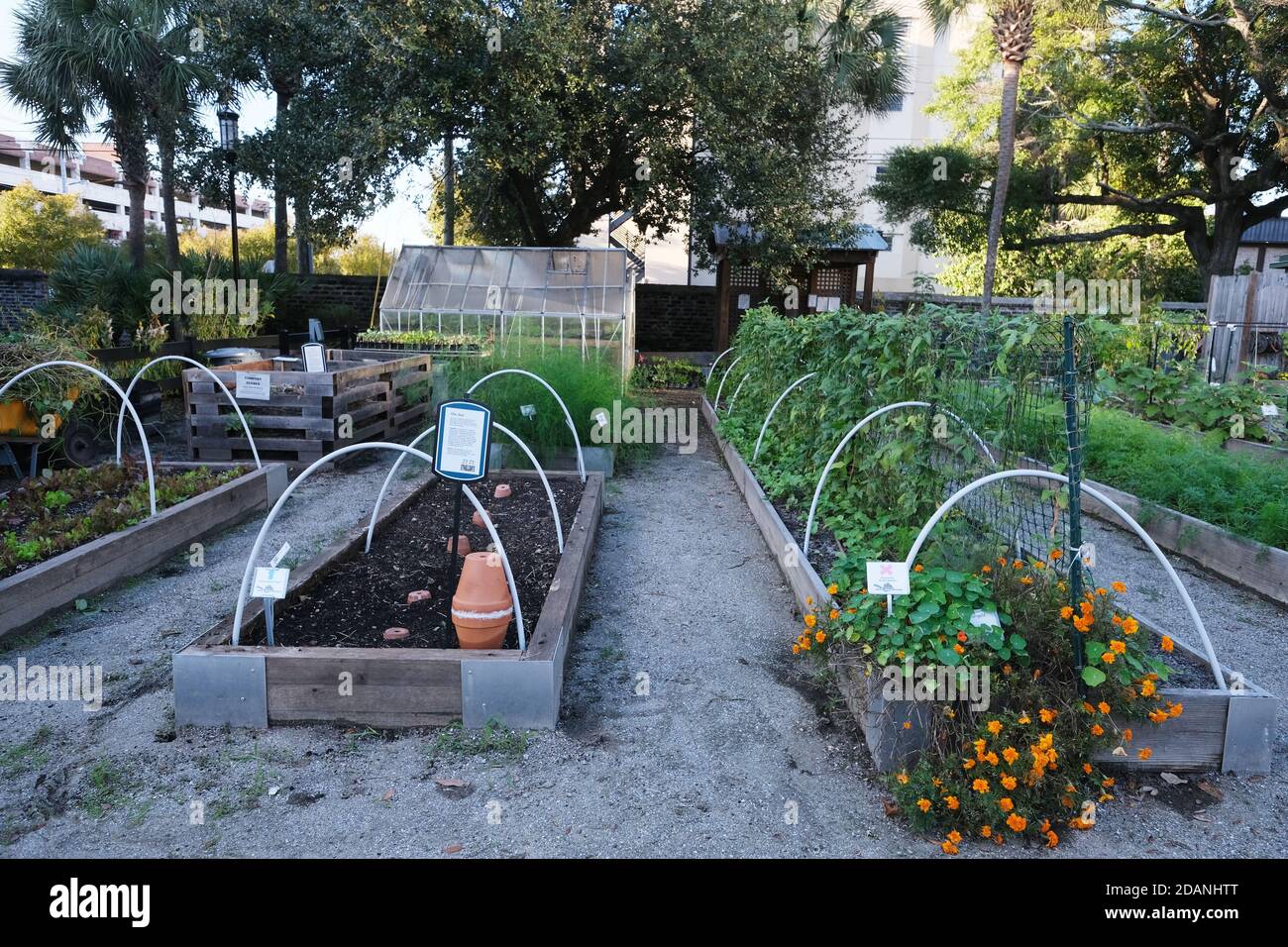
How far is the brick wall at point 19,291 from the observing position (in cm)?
1101

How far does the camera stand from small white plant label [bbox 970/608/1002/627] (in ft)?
10.7

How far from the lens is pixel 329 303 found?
768 inches

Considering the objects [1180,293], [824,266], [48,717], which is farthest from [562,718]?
[1180,293]

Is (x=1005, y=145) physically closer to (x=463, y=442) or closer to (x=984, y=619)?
(x=984, y=619)

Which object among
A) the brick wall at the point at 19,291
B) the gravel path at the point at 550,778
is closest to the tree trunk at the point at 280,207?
the brick wall at the point at 19,291

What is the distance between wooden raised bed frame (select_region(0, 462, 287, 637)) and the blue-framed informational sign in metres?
2.55

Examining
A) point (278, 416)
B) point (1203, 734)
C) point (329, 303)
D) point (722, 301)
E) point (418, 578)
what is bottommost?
point (1203, 734)

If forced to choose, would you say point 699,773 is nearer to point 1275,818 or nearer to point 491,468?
point 1275,818

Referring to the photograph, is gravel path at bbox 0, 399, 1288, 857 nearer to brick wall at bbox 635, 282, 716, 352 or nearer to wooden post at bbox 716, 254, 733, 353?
wooden post at bbox 716, 254, 733, 353

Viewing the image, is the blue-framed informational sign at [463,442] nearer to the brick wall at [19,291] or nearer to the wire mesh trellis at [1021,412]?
the wire mesh trellis at [1021,412]

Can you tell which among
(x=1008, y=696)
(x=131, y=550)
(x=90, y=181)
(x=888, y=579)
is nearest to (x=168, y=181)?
(x=131, y=550)

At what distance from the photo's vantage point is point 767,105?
14867 mm

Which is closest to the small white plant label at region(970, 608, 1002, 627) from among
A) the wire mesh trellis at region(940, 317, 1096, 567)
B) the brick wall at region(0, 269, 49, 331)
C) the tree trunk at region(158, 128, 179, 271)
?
the wire mesh trellis at region(940, 317, 1096, 567)

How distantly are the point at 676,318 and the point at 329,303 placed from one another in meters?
7.96
